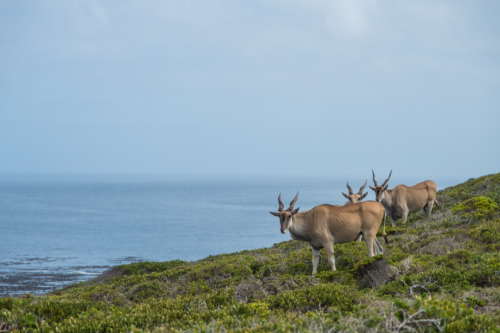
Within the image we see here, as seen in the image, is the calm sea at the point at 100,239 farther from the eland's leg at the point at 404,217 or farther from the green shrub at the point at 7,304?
the green shrub at the point at 7,304

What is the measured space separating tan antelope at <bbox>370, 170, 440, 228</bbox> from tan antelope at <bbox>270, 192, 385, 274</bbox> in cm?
852

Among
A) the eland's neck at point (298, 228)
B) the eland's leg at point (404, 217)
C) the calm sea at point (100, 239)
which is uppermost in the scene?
the eland's neck at point (298, 228)

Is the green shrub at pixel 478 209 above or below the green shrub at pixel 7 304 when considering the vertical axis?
above

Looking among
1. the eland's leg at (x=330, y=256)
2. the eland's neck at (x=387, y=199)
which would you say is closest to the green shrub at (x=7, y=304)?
the eland's leg at (x=330, y=256)

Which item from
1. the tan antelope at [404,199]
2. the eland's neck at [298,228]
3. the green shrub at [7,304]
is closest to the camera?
the green shrub at [7,304]

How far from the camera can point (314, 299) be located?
8383mm

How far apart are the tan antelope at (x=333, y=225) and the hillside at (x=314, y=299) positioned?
815 mm

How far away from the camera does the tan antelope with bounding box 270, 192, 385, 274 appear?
12984 mm

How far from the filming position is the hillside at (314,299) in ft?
18.3

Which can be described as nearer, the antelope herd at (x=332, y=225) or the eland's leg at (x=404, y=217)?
the antelope herd at (x=332, y=225)

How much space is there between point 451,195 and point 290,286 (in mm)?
22315

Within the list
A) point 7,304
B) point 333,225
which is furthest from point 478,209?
point 7,304

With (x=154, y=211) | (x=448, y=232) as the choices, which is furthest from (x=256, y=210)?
(x=448, y=232)

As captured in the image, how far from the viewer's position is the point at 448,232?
600 inches
